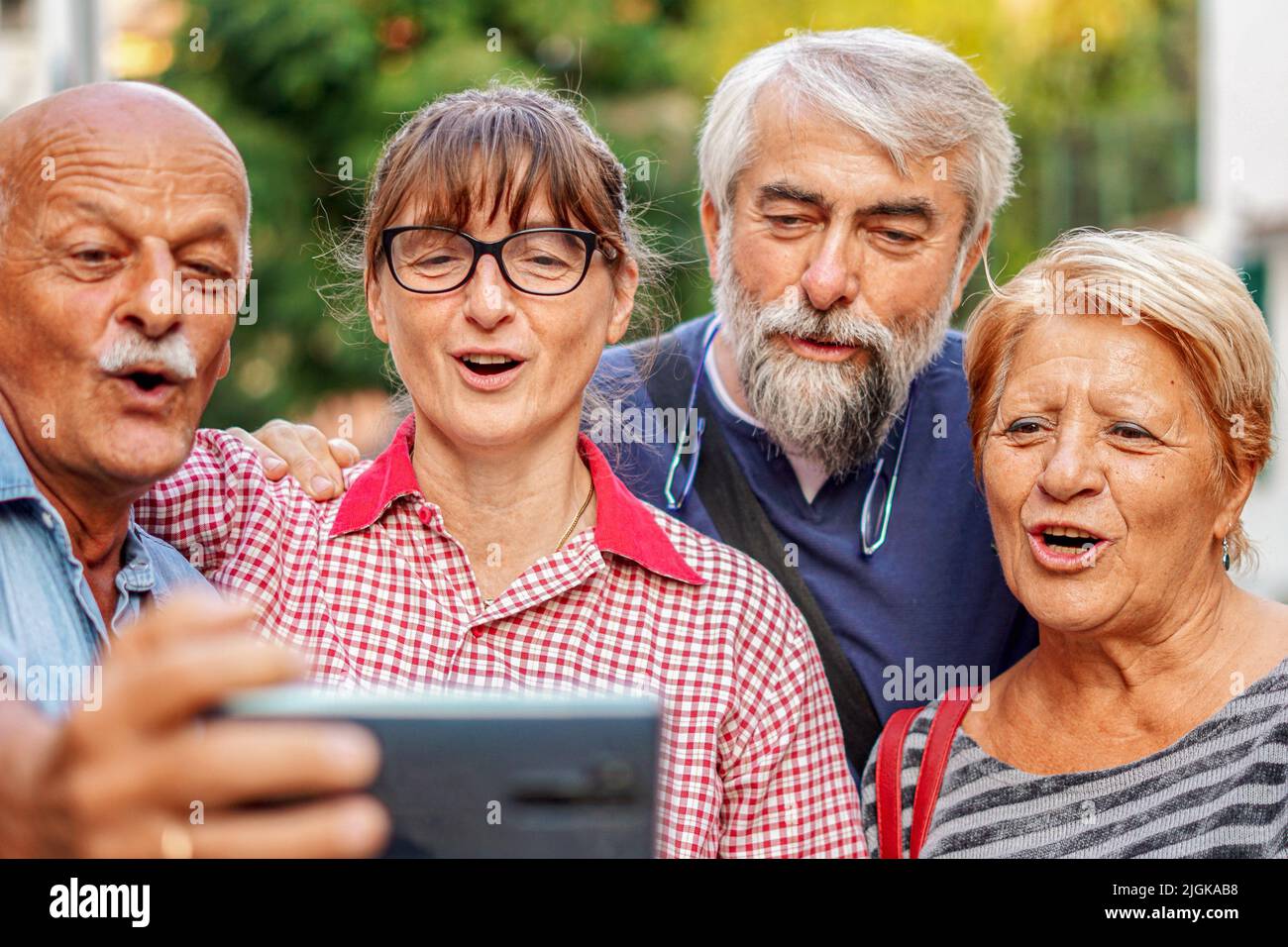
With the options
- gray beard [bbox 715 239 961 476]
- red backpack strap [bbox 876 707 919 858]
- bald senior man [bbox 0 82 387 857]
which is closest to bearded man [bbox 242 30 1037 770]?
gray beard [bbox 715 239 961 476]

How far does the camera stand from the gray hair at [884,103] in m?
2.95

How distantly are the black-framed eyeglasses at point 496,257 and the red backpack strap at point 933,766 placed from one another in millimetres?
983

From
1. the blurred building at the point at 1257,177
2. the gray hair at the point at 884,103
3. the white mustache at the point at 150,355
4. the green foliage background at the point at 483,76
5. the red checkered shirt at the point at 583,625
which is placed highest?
the green foliage background at the point at 483,76

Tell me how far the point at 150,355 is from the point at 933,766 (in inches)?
56.2

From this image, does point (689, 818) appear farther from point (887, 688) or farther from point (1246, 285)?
point (1246, 285)

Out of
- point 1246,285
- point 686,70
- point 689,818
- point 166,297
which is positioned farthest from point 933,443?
Answer: point 686,70

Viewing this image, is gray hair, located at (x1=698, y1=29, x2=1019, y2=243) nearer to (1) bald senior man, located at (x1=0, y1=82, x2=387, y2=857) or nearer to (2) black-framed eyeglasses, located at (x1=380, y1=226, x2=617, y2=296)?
(2) black-framed eyeglasses, located at (x1=380, y1=226, x2=617, y2=296)

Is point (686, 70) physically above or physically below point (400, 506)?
above

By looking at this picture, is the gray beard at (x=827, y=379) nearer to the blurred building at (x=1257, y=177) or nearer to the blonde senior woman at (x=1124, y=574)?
the blonde senior woman at (x=1124, y=574)

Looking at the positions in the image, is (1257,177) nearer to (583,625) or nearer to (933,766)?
(933,766)

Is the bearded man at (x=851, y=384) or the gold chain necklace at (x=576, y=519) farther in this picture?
the bearded man at (x=851, y=384)

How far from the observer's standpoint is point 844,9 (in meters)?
14.9

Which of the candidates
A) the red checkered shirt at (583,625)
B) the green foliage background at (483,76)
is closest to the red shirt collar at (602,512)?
the red checkered shirt at (583,625)
